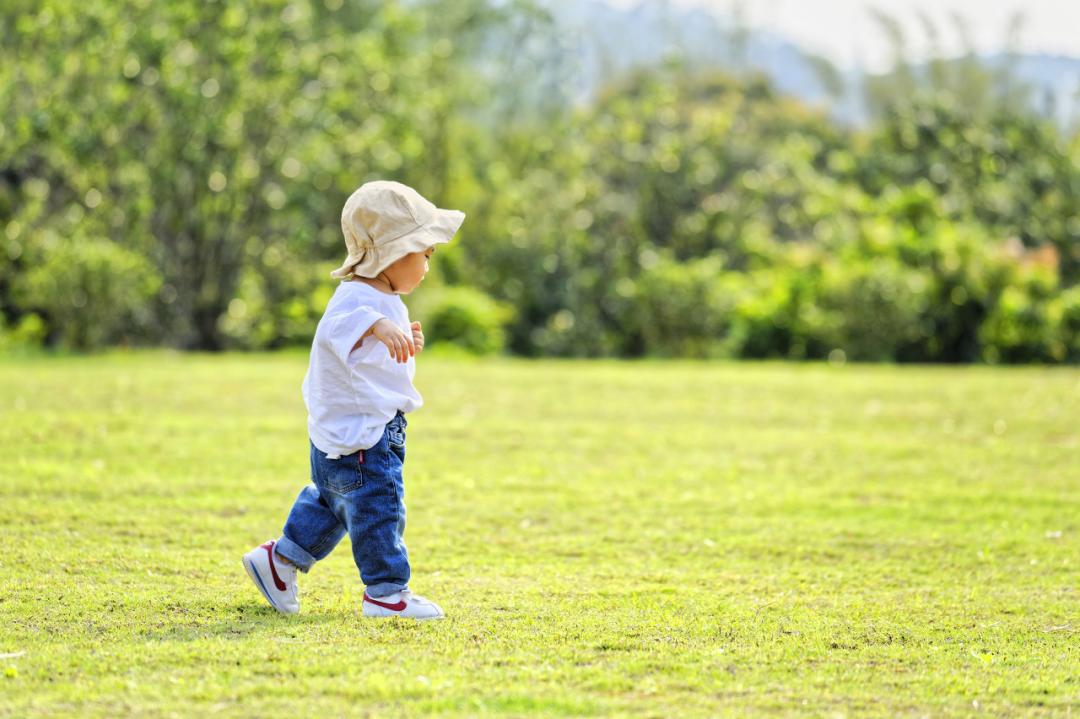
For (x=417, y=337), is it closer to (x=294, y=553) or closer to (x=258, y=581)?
(x=294, y=553)

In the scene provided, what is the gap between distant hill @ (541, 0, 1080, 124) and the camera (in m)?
28.5

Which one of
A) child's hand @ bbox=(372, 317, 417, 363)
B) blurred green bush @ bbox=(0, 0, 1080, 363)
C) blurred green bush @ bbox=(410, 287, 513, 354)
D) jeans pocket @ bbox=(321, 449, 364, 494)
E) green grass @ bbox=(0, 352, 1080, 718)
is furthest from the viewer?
blurred green bush @ bbox=(410, 287, 513, 354)

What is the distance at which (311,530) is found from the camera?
4.38 m

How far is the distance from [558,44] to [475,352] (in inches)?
469

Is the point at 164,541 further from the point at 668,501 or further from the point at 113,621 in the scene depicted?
the point at 668,501

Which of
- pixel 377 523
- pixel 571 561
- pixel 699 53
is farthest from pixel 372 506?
pixel 699 53

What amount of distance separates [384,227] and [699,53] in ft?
129

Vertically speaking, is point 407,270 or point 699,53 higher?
point 699,53

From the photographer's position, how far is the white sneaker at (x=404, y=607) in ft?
13.8

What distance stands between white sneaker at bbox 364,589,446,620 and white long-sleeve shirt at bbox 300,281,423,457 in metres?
0.45

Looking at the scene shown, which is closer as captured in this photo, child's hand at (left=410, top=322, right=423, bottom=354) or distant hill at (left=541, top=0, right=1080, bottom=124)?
child's hand at (left=410, top=322, right=423, bottom=354)

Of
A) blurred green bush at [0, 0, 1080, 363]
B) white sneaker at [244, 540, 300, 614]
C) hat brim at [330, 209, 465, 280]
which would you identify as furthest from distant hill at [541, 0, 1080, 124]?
white sneaker at [244, 540, 300, 614]

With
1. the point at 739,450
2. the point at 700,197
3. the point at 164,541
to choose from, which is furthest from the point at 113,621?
the point at 700,197

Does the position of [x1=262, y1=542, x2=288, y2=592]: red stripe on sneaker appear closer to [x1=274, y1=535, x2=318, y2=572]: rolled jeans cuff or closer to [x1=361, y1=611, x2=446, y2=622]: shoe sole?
[x1=274, y1=535, x2=318, y2=572]: rolled jeans cuff
